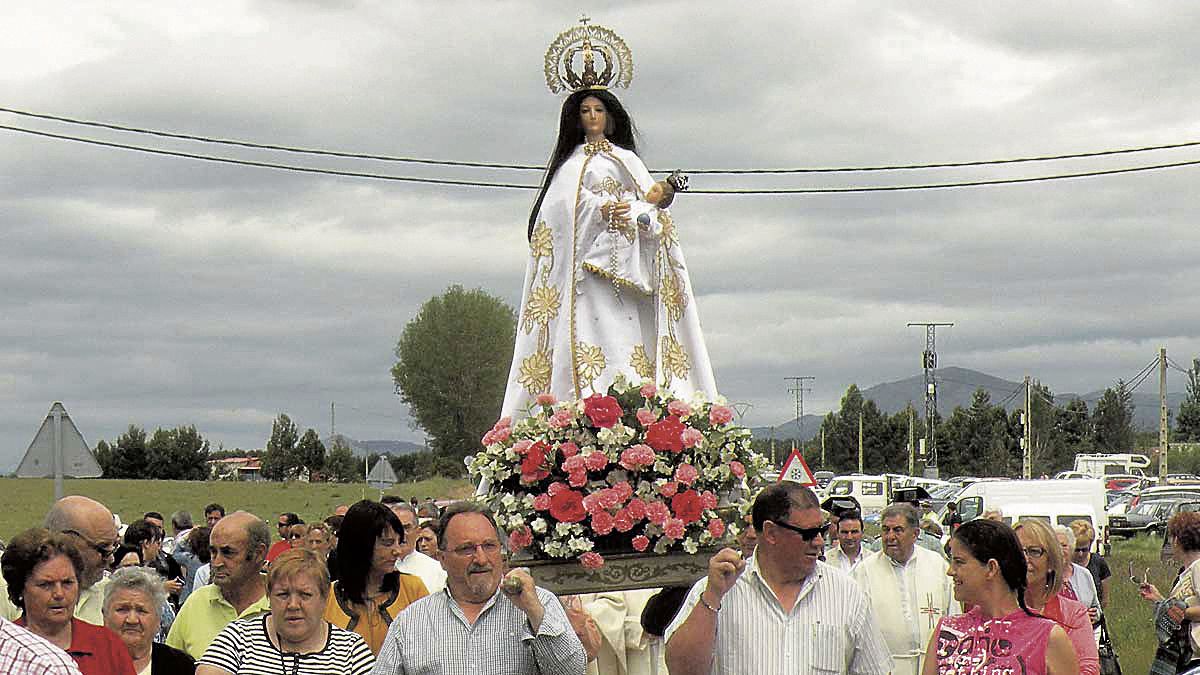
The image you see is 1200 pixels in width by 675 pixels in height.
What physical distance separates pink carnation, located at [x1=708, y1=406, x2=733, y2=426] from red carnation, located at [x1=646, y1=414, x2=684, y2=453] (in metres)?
0.26

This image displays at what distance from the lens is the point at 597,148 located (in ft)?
32.7

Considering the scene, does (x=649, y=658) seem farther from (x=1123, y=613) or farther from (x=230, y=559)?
(x=1123, y=613)

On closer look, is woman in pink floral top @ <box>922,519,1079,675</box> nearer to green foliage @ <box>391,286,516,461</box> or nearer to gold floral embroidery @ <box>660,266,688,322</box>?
gold floral embroidery @ <box>660,266,688,322</box>

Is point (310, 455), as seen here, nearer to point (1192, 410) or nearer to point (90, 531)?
point (1192, 410)

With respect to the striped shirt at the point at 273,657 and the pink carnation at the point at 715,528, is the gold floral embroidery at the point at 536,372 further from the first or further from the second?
the striped shirt at the point at 273,657

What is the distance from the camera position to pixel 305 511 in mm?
55844

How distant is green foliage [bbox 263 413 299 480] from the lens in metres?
106

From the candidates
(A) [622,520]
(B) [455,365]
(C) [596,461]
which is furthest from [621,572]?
(B) [455,365]

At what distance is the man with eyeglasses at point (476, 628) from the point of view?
225 inches

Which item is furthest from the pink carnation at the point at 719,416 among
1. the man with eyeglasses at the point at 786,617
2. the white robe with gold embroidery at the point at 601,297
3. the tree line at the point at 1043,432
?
the tree line at the point at 1043,432

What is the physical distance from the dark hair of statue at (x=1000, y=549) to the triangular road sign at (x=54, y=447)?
9.03 meters

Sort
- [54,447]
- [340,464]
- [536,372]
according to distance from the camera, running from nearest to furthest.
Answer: [536,372] < [54,447] < [340,464]

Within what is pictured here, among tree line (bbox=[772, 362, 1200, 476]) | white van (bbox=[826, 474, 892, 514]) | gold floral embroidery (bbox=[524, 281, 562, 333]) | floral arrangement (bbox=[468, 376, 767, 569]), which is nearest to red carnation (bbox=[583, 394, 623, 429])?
floral arrangement (bbox=[468, 376, 767, 569])

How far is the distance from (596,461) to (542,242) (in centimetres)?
353
